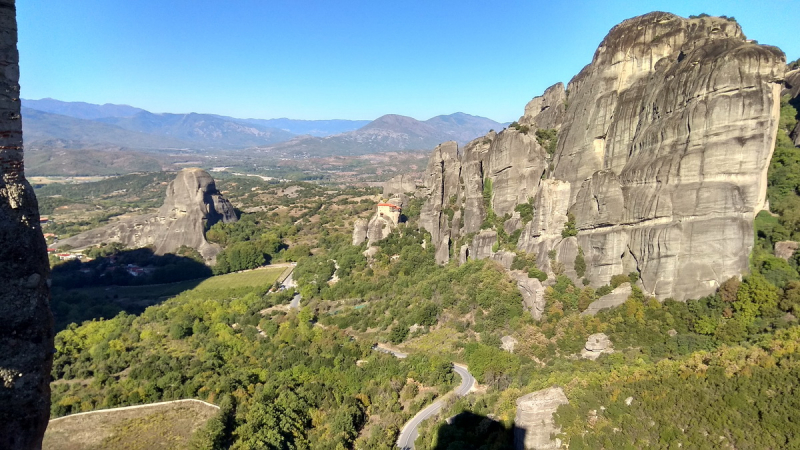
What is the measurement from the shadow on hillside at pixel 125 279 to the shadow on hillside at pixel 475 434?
37004mm

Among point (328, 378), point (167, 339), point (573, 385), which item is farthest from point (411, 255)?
point (573, 385)

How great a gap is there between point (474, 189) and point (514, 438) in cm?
2444

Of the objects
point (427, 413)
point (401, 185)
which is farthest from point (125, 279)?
point (427, 413)

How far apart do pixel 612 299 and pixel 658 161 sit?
334 inches

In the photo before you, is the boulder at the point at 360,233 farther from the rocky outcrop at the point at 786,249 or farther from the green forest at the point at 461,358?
the rocky outcrop at the point at 786,249

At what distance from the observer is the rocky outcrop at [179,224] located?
5972cm

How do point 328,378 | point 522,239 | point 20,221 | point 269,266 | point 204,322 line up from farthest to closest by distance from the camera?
point 269,266
point 204,322
point 522,239
point 328,378
point 20,221

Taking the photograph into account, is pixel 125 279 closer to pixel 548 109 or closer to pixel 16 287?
pixel 548 109

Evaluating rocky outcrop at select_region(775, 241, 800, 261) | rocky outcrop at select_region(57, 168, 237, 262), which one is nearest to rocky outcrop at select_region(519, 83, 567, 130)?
rocky outcrop at select_region(775, 241, 800, 261)

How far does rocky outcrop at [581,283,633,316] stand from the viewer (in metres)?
25.5

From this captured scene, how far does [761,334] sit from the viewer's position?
20.4m

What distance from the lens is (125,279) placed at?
5322 cm

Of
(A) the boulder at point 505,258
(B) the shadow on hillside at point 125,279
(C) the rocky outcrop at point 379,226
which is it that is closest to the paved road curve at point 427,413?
(A) the boulder at point 505,258

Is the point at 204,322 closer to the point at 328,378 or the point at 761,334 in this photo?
the point at 328,378
